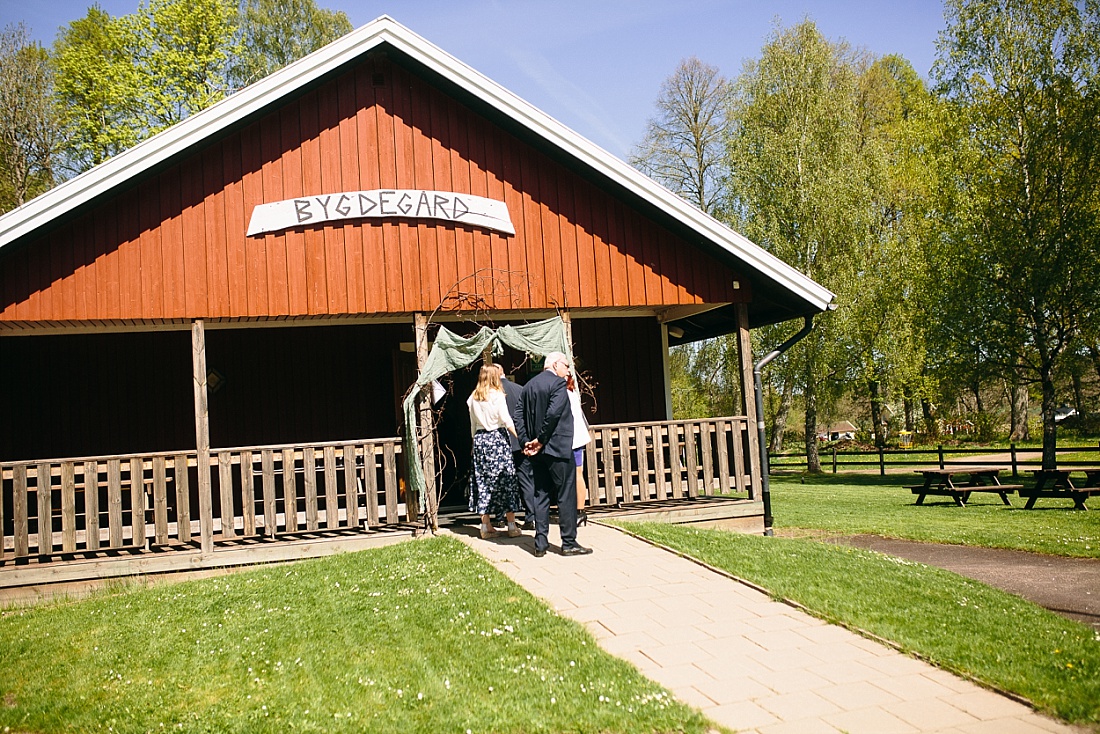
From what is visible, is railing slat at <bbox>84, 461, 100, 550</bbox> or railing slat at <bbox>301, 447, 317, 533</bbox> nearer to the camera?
railing slat at <bbox>84, 461, 100, 550</bbox>

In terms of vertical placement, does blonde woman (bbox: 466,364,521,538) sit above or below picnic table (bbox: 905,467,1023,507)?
above

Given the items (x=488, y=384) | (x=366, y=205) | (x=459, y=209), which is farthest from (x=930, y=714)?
(x=366, y=205)

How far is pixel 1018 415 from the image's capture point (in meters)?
43.1

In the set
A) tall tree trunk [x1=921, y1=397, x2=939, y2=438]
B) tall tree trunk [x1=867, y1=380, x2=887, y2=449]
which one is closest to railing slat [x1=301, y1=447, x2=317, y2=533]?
tall tree trunk [x1=867, y1=380, x2=887, y2=449]

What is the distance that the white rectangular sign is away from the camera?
1038 centimetres

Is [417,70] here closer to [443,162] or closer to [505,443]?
[443,162]

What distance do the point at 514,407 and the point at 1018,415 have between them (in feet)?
135

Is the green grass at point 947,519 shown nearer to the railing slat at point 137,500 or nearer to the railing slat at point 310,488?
the railing slat at point 310,488

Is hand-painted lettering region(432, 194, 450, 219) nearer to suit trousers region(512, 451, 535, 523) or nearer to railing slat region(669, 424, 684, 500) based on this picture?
suit trousers region(512, 451, 535, 523)

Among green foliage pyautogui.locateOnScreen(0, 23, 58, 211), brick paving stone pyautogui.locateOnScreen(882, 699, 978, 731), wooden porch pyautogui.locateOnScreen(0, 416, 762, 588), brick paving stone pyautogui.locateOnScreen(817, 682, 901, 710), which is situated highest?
green foliage pyautogui.locateOnScreen(0, 23, 58, 211)

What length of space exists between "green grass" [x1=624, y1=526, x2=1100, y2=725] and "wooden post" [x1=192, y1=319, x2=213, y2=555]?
4.86 meters

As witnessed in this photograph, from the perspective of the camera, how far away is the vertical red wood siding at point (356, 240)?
995cm

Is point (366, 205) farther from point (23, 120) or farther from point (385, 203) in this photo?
point (23, 120)

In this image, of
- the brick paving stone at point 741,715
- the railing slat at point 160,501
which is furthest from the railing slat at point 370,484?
the brick paving stone at point 741,715
